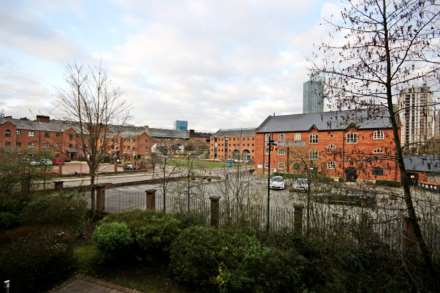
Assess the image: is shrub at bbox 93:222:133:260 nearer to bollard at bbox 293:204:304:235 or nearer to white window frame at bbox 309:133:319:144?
bollard at bbox 293:204:304:235

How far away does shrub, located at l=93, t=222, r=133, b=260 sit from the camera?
19.3 feet

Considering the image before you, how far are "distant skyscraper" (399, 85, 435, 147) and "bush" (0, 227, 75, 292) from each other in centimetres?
803

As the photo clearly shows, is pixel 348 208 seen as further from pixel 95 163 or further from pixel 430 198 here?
pixel 95 163

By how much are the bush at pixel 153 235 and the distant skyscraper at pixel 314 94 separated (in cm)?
474

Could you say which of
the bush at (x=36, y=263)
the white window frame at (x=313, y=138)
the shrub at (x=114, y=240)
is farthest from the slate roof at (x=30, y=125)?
the shrub at (x=114, y=240)

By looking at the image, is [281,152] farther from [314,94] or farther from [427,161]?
[427,161]

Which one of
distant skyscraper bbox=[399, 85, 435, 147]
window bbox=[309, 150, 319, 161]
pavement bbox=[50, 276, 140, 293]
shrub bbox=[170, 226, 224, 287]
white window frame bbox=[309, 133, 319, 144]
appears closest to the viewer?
distant skyscraper bbox=[399, 85, 435, 147]

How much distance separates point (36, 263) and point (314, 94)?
23.1 feet

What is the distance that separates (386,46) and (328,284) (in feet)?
15.6

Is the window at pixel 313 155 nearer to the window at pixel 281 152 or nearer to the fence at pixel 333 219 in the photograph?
the fence at pixel 333 219

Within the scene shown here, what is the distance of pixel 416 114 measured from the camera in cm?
403

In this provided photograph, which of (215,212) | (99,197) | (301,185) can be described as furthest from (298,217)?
(99,197)

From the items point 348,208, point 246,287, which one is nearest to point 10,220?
point 246,287

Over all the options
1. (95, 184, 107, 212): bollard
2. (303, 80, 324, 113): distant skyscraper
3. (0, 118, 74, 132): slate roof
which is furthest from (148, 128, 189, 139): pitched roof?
(303, 80, 324, 113): distant skyscraper
